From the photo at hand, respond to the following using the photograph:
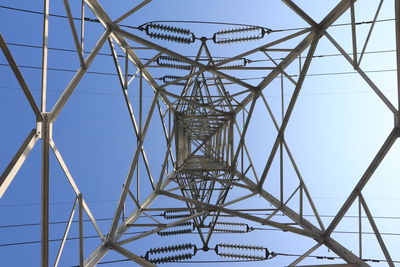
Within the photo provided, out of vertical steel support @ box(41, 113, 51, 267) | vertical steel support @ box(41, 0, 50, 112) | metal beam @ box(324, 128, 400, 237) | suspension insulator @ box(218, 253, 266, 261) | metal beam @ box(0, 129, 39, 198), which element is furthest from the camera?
suspension insulator @ box(218, 253, 266, 261)

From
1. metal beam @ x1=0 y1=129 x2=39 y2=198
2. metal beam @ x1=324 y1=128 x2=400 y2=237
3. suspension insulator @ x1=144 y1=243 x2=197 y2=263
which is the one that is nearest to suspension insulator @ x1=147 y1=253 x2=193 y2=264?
suspension insulator @ x1=144 y1=243 x2=197 y2=263

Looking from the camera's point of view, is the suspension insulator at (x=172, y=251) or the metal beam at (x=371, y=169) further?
the suspension insulator at (x=172, y=251)

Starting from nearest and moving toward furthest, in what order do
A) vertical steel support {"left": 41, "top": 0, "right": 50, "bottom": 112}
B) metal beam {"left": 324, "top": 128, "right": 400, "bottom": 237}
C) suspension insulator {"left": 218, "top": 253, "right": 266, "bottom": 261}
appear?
1. vertical steel support {"left": 41, "top": 0, "right": 50, "bottom": 112}
2. metal beam {"left": 324, "top": 128, "right": 400, "bottom": 237}
3. suspension insulator {"left": 218, "top": 253, "right": 266, "bottom": 261}

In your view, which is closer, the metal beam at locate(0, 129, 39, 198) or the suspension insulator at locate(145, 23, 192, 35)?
the metal beam at locate(0, 129, 39, 198)

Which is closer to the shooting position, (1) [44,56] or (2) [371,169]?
(1) [44,56]

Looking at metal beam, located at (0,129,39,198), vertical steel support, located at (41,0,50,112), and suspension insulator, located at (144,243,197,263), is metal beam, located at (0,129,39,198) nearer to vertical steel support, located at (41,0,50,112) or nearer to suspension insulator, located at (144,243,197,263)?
vertical steel support, located at (41,0,50,112)

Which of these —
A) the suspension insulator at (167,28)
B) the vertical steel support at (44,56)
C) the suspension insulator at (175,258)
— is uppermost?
the suspension insulator at (167,28)

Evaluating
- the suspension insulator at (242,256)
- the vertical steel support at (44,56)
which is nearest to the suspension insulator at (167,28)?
the vertical steel support at (44,56)

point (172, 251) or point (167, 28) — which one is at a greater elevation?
point (167, 28)

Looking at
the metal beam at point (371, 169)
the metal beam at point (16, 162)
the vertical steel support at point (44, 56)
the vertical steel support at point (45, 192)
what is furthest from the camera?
the metal beam at point (371, 169)

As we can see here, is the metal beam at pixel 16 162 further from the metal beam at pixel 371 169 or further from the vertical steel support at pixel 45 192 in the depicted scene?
the metal beam at pixel 371 169

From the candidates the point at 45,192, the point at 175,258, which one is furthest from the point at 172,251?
the point at 45,192

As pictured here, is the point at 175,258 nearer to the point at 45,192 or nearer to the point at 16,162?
the point at 45,192

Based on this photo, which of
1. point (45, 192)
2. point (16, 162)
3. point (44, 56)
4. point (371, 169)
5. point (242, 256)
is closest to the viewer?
point (16, 162)
